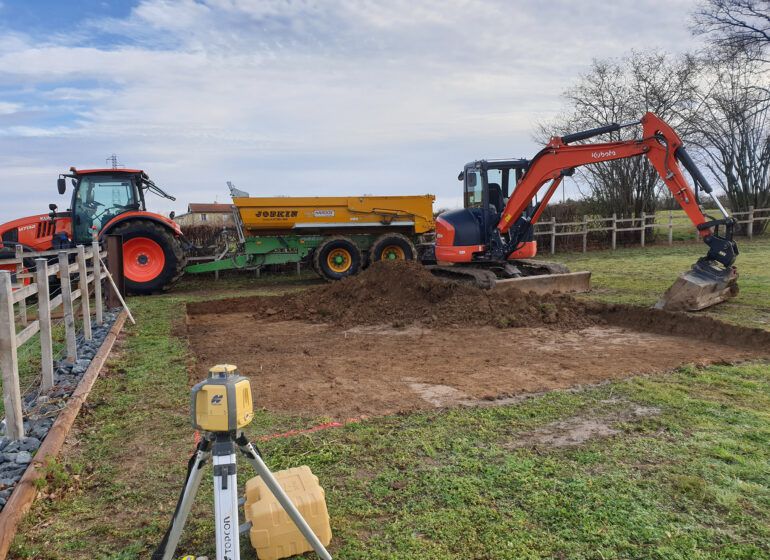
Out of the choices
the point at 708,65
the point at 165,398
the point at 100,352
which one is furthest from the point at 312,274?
the point at 708,65

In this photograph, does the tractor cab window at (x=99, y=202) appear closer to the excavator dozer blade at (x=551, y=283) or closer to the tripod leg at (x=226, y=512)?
the excavator dozer blade at (x=551, y=283)

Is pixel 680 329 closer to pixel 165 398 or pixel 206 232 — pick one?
pixel 165 398

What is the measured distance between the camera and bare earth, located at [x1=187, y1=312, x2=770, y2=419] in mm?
5391

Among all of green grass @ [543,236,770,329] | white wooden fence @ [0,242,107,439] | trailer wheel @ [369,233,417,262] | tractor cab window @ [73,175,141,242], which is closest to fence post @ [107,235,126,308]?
tractor cab window @ [73,175,141,242]

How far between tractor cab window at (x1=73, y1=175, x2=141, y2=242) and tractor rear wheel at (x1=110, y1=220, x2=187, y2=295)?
19.0 inches

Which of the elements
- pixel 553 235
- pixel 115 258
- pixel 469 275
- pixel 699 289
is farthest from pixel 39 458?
pixel 553 235

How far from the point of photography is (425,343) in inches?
309

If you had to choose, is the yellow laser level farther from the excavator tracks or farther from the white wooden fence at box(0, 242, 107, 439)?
the excavator tracks

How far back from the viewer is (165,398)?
535 cm

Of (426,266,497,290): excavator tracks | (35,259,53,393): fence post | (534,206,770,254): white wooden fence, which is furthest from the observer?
(534,206,770,254): white wooden fence

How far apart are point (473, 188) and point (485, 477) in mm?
9229

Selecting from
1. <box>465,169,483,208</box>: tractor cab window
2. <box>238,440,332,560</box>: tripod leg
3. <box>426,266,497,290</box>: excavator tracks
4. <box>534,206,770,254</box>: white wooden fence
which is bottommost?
<box>238,440,332,560</box>: tripod leg

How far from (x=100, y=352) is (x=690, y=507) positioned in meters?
6.10

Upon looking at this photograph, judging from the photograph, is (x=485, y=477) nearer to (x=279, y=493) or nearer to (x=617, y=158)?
(x=279, y=493)
